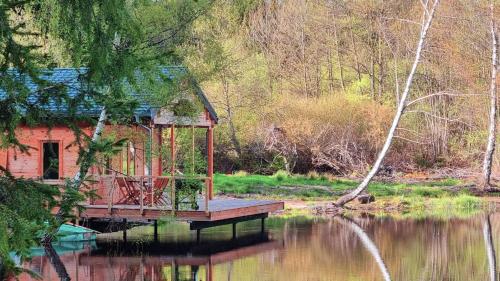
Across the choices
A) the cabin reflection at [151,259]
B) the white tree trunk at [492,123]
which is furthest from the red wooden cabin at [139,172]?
the white tree trunk at [492,123]

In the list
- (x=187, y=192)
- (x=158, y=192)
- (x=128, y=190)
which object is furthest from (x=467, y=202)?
(x=128, y=190)

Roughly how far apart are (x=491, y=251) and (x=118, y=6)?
1293 cm

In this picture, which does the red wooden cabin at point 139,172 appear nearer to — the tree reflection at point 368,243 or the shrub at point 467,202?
the tree reflection at point 368,243

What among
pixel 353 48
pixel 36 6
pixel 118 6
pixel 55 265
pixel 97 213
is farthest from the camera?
pixel 353 48

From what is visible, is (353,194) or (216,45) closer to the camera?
(216,45)

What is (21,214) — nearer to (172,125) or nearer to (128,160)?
(172,125)

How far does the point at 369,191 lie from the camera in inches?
1205

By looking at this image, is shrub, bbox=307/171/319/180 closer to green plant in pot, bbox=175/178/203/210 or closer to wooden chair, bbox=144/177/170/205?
wooden chair, bbox=144/177/170/205

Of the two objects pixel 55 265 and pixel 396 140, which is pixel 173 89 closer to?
pixel 55 265

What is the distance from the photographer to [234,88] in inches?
1508

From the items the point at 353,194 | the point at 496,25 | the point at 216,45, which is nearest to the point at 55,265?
the point at 216,45

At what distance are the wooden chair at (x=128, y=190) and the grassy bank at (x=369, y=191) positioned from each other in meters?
9.09

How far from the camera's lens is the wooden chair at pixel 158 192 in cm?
1967

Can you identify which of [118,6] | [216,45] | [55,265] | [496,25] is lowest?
[55,265]
